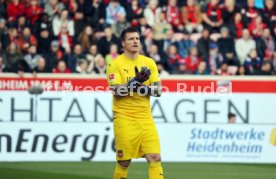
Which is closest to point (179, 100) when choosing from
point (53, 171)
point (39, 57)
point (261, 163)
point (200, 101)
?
point (200, 101)

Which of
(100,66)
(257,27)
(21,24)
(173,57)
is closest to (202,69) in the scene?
(173,57)

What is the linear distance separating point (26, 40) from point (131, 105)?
38.6 ft

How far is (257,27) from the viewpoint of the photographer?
957 inches

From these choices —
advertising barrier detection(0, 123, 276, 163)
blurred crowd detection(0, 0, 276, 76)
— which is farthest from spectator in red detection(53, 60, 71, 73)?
advertising barrier detection(0, 123, 276, 163)

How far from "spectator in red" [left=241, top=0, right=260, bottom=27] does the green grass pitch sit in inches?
303

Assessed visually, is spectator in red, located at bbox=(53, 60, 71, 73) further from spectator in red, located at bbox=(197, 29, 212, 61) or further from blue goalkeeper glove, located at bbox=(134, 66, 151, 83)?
blue goalkeeper glove, located at bbox=(134, 66, 151, 83)

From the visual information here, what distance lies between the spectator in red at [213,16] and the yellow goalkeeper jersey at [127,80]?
41.5ft

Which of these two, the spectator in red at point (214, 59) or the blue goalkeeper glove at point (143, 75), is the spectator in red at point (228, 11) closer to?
the spectator in red at point (214, 59)

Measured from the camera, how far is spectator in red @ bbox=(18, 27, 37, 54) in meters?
22.7

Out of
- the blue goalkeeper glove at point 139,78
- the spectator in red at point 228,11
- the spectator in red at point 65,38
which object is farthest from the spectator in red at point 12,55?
the blue goalkeeper glove at point 139,78

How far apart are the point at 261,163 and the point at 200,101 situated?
67.0 inches

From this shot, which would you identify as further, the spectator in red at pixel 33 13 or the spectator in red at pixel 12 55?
the spectator in red at pixel 33 13

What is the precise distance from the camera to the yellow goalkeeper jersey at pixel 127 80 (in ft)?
37.8

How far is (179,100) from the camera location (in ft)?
58.6
